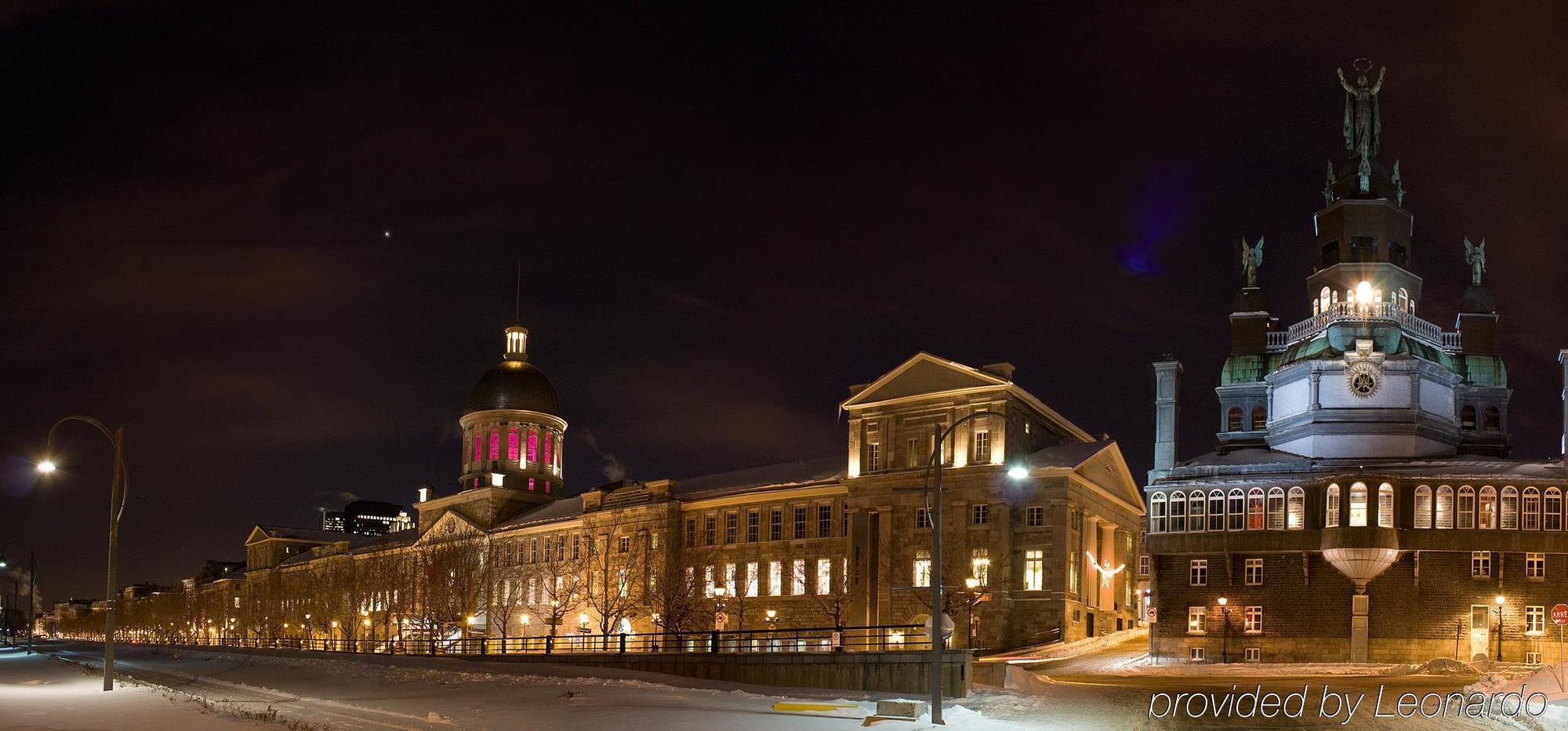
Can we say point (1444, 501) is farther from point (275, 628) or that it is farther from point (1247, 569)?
point (275, 628)

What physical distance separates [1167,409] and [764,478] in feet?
97.8

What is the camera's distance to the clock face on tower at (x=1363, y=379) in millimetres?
72875

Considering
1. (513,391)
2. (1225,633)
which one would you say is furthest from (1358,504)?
(513,391)

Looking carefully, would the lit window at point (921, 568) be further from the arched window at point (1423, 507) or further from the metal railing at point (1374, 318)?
the arched window at point (1423, 507)

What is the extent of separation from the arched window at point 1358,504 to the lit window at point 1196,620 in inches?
296

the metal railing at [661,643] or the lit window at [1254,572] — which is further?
the lit window at [1254,572]

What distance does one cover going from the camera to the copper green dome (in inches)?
5197

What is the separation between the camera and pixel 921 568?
8294 centimetres

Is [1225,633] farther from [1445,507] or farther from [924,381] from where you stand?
[924,381]

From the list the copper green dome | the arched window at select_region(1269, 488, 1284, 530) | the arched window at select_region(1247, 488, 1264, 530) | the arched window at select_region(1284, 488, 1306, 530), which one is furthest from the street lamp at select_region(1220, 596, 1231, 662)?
the copper green dome

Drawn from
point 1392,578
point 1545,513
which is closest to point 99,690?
point 1392,578

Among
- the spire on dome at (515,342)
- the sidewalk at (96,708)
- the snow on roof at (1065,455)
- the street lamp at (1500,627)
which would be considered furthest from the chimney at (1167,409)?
the spire on dome at (515,342)

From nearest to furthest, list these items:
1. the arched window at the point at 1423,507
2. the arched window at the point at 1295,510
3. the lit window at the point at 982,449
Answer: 1. the arched window at the point at 1423,507
2. the arched window at the point at 1295,510
3. the lit window at the point at 982,449

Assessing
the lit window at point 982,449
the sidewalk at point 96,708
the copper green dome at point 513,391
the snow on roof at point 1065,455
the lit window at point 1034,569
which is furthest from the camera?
the copper green dome at point 513,391
